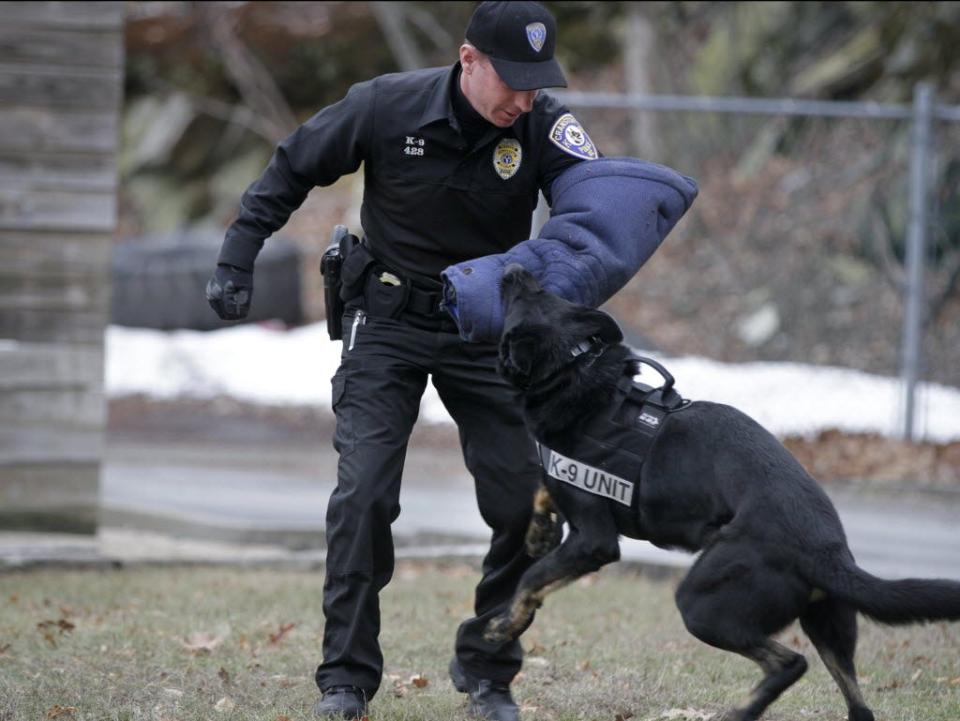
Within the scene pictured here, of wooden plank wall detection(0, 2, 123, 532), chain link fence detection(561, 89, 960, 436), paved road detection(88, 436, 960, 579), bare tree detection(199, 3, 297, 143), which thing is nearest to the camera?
wooden plank wall detection(0, 2, 123, 532)

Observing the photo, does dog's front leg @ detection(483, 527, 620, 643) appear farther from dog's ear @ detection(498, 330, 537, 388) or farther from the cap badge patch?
the cap badge patch

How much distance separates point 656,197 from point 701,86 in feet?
45.5

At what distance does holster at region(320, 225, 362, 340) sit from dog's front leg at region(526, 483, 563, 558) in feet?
2.88

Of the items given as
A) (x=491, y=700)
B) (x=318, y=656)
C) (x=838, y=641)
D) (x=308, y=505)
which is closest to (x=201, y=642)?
(x=318, y=656)

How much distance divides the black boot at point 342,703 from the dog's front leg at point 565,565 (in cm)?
57

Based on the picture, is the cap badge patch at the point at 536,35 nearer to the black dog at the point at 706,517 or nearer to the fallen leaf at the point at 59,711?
the black dog at the point at 706,517

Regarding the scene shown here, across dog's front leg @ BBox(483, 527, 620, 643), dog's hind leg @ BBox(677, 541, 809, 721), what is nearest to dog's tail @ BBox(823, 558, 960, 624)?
dog's hind leg @ BBox(677, 541, 809, 721)

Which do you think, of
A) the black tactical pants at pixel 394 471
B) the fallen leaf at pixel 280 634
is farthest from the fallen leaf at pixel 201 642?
the black tactical pants at pixel 394 471

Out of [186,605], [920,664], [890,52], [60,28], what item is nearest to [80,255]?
[60,28]

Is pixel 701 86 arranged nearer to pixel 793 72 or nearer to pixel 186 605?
pixel 793 72

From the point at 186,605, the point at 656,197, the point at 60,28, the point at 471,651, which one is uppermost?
the point at 60,28

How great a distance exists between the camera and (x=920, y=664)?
5.32 metres

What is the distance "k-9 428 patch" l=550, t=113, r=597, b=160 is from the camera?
451 cm

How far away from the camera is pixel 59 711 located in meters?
4.29
